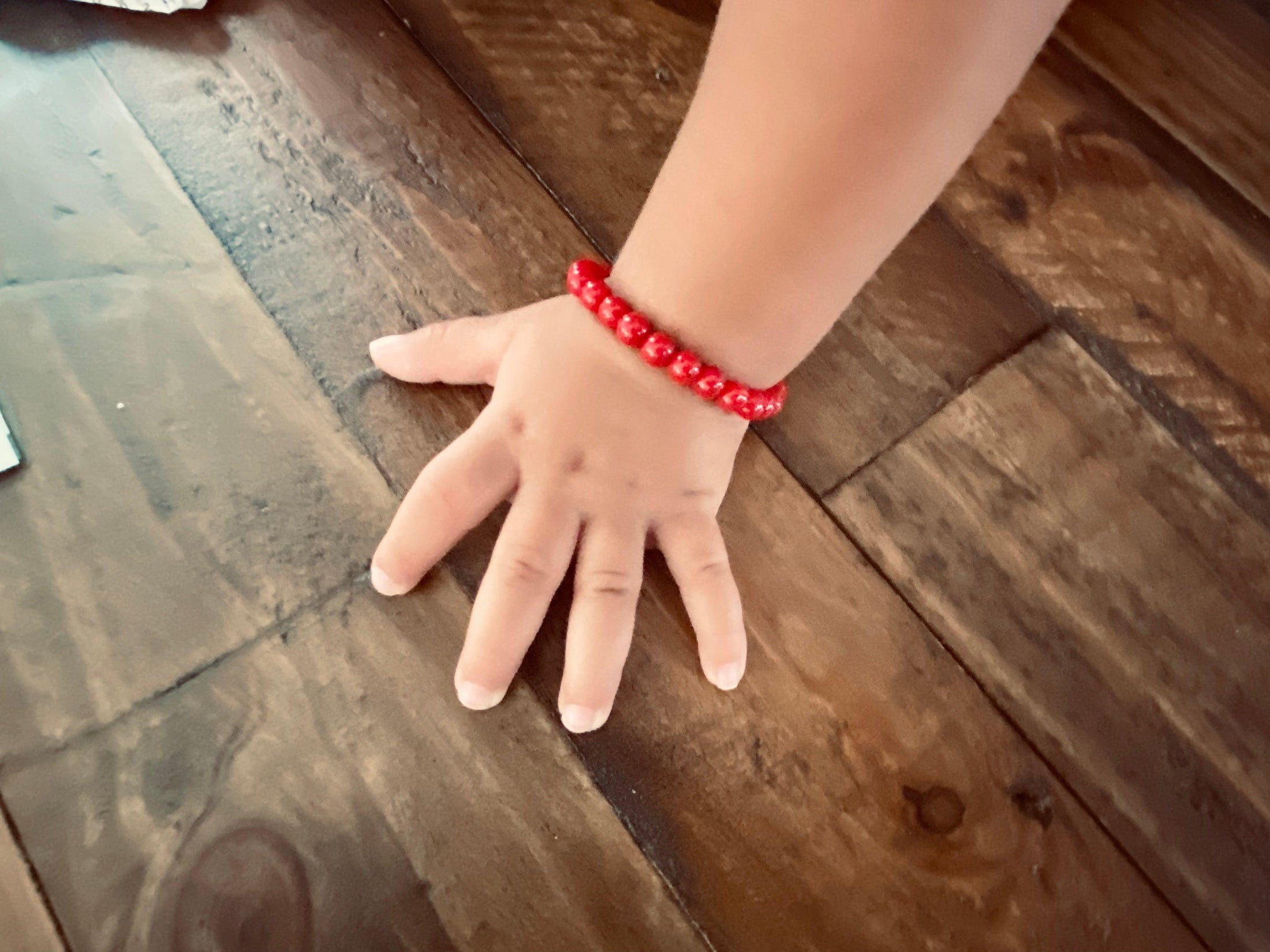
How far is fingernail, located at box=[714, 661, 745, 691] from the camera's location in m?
0.42

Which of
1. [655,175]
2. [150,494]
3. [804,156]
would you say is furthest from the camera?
[655,175]

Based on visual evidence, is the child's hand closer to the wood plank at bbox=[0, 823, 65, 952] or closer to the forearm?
the forearm

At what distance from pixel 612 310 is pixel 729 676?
19 centimetres

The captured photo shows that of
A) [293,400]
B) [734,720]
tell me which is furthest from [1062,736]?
[293,400]

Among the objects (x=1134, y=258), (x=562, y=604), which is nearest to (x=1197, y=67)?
(x=1134, y=258)

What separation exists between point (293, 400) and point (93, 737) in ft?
0.61

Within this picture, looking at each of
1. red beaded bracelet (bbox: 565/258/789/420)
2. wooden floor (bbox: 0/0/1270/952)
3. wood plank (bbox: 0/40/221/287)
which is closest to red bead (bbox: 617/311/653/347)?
red beaded bracelet (bbox: 565/258/789/420)

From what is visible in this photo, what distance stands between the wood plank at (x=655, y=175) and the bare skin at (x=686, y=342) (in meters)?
0.08

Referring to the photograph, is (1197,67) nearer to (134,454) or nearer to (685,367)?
(685,367)

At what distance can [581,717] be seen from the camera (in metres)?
0.40

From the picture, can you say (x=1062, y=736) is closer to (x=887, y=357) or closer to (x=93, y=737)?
(x=887, y=357)

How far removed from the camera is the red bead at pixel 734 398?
1.34 feet

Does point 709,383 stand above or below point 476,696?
above

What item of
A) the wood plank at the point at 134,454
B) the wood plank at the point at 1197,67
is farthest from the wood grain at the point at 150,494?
the wood plank at the point at 1197,67
